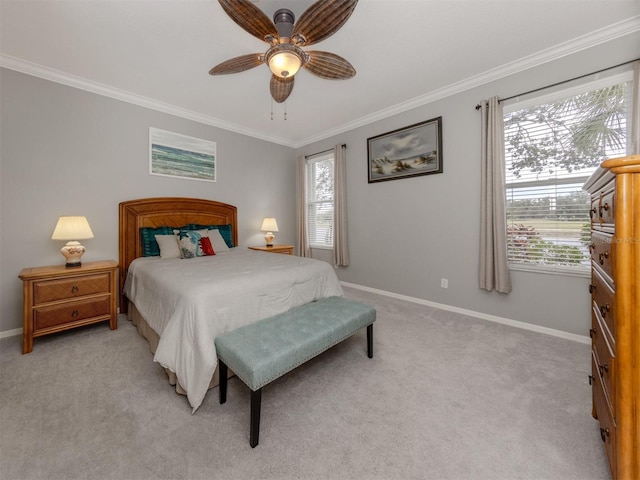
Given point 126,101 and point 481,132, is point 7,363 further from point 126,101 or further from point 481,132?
point 481,132

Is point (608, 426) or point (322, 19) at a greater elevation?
point (322, 19)

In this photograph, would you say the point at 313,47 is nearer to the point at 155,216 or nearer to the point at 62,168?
the point at 155,216

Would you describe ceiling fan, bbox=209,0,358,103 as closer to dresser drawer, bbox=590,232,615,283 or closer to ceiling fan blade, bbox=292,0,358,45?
ceiling fan blade, bbox=292,0,358,45

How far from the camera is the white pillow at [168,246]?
3051mm

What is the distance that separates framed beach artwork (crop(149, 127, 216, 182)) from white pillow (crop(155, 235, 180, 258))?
96 centimetres

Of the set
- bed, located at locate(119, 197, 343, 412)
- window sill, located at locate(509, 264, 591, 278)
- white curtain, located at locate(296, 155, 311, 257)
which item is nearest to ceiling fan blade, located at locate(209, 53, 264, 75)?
bed, located at locate(119, 197, 343, 412)

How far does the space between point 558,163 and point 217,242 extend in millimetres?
3898

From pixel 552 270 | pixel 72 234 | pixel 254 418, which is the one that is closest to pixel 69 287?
pixel 72 234

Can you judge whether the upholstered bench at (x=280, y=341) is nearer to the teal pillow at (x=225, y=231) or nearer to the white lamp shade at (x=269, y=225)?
the teal pillow at (x=225, y=231)

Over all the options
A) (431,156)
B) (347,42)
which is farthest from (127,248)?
(431,156)

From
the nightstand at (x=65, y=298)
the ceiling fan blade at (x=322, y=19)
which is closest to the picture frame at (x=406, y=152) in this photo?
the ceiling fan blade at (x=322, y=19)

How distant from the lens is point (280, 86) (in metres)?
2.26

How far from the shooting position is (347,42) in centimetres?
228

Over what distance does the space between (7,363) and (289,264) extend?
7.62ft
